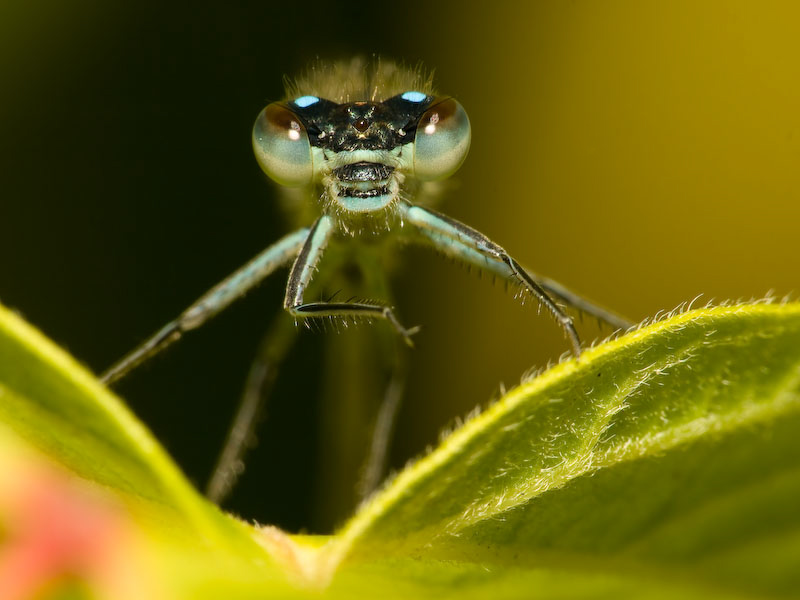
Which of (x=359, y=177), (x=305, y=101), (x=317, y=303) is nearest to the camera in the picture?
(x=317, y=303)

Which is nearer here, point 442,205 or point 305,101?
point 305,101

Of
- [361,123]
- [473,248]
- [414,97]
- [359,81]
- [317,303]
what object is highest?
[359,81]

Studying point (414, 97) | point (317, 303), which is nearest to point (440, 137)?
point (414, 97)

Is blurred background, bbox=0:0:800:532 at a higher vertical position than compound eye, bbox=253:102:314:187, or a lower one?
higher

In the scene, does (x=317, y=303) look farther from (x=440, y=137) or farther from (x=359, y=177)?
(x=440, y=137)

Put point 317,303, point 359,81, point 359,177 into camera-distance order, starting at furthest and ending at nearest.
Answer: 1. point 359,81
2. point 359,177
3. point 317,303

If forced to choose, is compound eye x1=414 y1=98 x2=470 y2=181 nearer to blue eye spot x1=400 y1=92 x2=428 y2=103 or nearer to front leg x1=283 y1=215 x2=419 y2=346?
blue eye spot x1=400 y1=92 x2=428 y2=103

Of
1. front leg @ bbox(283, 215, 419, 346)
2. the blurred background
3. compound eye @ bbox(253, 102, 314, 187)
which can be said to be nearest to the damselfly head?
compound eye @ bbox(253, 102, 314, 187)

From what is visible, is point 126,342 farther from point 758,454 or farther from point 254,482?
point 758,454
